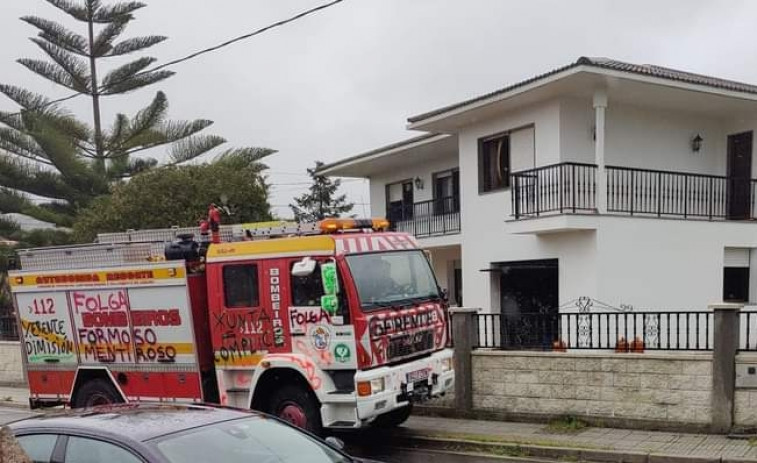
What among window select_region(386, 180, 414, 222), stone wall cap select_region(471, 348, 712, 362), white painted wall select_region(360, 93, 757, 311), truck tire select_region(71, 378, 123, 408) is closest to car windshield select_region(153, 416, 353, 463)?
stone wall cap select_region(471, 348, 712, 362)

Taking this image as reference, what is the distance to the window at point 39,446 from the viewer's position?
4050 millimetres

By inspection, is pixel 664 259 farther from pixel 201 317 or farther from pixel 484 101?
pixel 201 317

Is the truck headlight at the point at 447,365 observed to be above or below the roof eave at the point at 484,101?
below

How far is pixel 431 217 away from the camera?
20312 millimetres

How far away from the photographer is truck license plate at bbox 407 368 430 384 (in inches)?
323

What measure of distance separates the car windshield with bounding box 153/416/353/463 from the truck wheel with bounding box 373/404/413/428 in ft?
16.2

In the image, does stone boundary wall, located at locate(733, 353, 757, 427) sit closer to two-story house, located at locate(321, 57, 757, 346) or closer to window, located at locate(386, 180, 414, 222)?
two-story house, located at locate(321, 57, 757, 346)

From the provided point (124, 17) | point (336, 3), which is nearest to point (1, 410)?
point (336, 3)

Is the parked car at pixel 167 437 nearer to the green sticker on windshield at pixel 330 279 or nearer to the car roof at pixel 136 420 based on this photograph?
the car roof at pixel 136 420

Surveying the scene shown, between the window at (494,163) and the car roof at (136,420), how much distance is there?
12.4m

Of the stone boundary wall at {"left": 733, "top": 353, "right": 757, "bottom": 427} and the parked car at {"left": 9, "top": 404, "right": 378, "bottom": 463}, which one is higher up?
the parked car at {"left": 9, "top": 404, "right": 378, "bottom": 463}

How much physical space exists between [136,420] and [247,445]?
74 cm

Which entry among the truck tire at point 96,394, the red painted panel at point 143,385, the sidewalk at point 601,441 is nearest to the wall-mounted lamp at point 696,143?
the sidewalk at point 601,441

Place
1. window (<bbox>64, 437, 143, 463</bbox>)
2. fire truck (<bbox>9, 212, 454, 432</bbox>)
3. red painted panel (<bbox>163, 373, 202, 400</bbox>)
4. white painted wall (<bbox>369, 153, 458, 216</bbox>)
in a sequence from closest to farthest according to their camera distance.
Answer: window (<bbox>64, 437, 143, 463</bbox>) < fire truck (<bbox>9, 212, 454, 432</bbox>) < red painted panel (<bbox>163, 373, 202, 400</bbox>) < white painted wall (<bbox>369, 153, 458, 216</bbox>)
